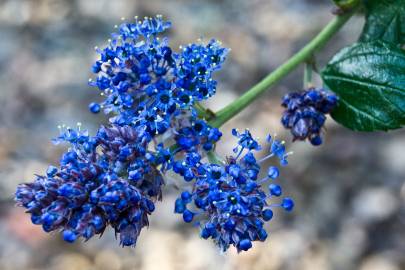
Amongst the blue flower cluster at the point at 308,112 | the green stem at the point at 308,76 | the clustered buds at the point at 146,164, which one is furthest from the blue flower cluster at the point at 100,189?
the green stem at the point at 308,76

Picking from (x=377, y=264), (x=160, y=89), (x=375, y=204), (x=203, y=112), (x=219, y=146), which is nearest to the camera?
(x=160, y=89)

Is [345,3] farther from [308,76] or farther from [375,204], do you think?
[375,204]

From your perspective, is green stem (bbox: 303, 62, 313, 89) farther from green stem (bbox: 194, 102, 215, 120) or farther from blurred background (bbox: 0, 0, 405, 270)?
blurred background (bbox: 0, 0, 405, 270)

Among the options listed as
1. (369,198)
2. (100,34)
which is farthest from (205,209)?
(100,34)

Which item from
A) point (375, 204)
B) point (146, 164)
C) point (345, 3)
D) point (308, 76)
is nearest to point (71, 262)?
point (375, 204)

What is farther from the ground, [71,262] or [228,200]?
[228,200]

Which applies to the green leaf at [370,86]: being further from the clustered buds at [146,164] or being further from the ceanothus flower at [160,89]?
the ceanothus flower at [160,89]

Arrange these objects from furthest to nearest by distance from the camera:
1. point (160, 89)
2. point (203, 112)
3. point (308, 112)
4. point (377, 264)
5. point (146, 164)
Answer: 1. point (377, 264)
2. point (308, 112)
3. point (203, 112)
4. point (160, 89)
5. point (146, 164)

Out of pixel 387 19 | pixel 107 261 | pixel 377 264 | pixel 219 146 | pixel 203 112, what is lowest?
pixel 377 264
